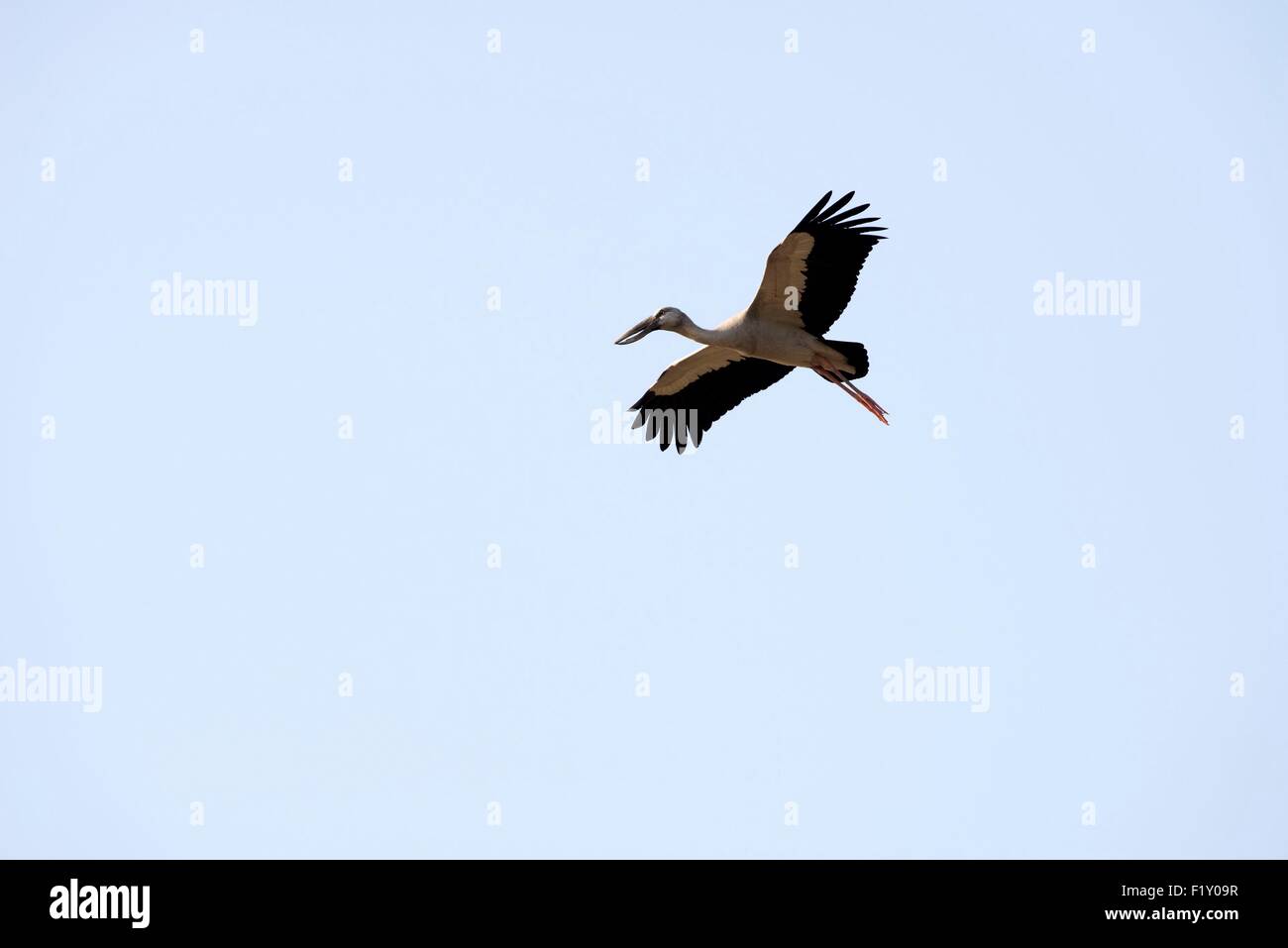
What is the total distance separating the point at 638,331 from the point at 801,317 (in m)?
1.69

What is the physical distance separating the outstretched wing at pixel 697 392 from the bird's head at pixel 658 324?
1.18 metres

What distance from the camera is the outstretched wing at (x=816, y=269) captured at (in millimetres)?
17547

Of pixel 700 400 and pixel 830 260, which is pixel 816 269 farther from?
pixel 700 400

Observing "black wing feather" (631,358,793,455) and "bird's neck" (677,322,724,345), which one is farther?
"black wing feather" (631,358,793,455)

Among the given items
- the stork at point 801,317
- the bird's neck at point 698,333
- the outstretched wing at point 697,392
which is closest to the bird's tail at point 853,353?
the stork at point 801,317

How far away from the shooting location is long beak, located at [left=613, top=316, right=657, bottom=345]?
18.5 meters

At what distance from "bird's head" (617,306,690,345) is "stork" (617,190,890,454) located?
0.03 ft

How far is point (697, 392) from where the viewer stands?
20109 mm

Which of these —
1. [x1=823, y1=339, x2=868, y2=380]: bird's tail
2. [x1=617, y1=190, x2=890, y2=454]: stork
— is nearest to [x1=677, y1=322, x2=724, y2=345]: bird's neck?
[x1=617, y1=190, x2=890, y2=454]: stork

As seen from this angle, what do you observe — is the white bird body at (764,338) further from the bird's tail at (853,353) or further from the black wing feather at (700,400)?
the black wing feather at (700,400)

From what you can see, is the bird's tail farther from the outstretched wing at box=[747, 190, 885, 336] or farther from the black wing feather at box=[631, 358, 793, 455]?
the black wing feather at box=[631, 358, 793, 455]
